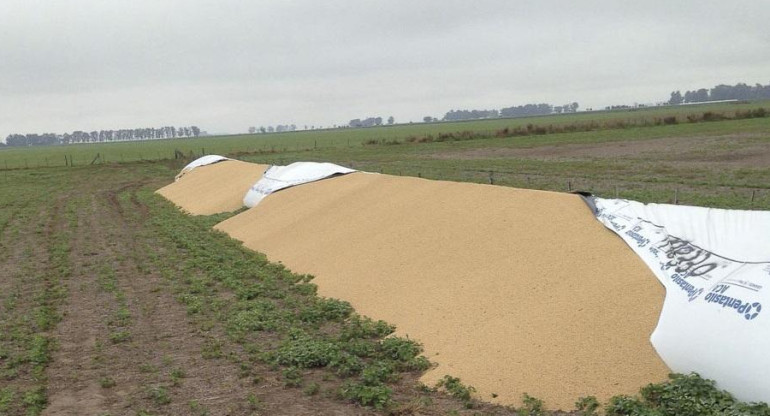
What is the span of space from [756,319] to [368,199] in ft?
29.8

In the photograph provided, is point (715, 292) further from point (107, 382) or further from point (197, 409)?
point (107, 382)

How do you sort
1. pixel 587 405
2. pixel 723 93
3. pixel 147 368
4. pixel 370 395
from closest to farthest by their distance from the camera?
pixel 587 405 → pixel 370 395 → pixel 147 368 → pixel 723 93

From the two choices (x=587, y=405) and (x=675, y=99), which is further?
(x=675, y=99)

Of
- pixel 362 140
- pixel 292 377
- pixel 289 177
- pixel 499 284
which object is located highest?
pixel 362 140

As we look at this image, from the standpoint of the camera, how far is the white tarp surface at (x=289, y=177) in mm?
17516

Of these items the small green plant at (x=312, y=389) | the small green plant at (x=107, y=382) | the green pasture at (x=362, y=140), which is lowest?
the small green plant at (x=312, y=389)

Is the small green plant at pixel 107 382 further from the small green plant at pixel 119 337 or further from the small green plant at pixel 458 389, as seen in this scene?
the small green plant at pixel 458 389

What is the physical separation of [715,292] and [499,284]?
8.28ft

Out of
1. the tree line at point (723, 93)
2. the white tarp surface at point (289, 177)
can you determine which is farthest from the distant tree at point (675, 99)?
the white tarp surface at point (289, 177)

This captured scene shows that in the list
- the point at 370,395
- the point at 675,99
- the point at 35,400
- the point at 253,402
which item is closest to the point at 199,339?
the point at 35,400

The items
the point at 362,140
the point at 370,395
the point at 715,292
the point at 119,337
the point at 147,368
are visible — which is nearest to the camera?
the point at 715,292

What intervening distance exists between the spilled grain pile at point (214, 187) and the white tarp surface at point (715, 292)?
14.5 meters

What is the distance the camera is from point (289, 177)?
18188 millimetres

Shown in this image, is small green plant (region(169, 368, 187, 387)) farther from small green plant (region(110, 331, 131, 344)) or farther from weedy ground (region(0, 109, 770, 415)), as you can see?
small green plant (region(110, 331, 131, 344))
